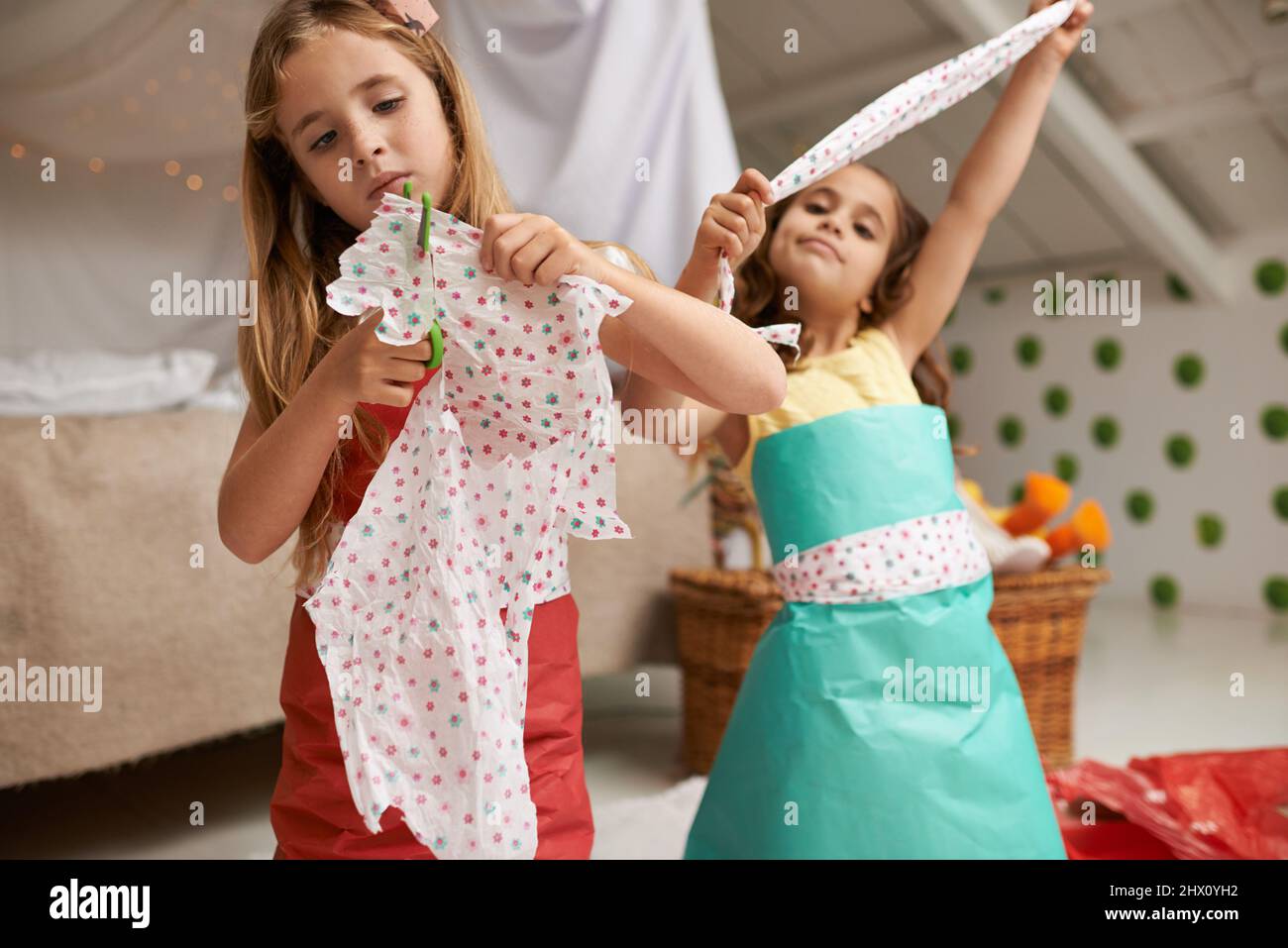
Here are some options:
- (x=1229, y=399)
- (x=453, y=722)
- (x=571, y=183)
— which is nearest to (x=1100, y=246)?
(x=1229, y=399)

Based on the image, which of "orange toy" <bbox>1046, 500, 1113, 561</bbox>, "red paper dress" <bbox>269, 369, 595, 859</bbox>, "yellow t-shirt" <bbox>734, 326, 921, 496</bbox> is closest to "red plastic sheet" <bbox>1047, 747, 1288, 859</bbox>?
"orange toy" <bbox>1046, 500, 1113, 561</bbox>

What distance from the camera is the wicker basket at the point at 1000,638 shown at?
1.58m

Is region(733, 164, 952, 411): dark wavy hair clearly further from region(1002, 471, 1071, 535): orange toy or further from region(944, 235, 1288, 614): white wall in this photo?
region(944, 235, 1288, 614): white wall

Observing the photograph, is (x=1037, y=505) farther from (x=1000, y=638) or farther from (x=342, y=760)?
(x=342, y=760)

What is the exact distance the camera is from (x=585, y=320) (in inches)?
24.4

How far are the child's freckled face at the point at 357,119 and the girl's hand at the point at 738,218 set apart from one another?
190mm

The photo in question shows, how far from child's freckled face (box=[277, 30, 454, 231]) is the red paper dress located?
0.14m

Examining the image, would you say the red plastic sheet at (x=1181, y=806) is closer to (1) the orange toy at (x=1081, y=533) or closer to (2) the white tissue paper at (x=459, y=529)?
(1) the orange toy at (x=1081, y=533)

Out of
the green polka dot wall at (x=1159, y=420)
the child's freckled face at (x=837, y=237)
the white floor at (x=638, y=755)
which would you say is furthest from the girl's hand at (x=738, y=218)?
the green polka dot wall at (x=1159, y=420)

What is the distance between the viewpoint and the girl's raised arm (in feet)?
3.27

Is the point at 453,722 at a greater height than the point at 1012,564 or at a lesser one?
lesser

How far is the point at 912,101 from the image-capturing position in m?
0.92
